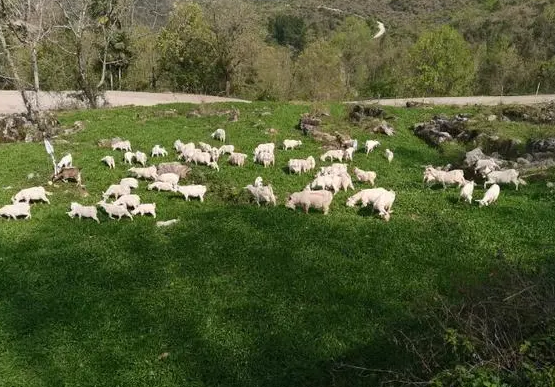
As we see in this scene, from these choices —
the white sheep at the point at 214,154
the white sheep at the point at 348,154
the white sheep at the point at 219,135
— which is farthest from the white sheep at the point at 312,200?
the white sheep at the point at 219,135

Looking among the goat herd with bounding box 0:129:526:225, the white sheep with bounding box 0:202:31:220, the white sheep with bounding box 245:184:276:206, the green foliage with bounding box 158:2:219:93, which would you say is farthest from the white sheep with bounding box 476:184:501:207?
the green foliage with bounding box 158:2:219:93

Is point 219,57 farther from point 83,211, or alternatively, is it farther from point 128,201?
point 83,211

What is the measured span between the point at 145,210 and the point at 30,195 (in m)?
4.25

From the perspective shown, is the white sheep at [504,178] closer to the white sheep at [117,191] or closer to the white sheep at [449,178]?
the white sheep at [449,178]

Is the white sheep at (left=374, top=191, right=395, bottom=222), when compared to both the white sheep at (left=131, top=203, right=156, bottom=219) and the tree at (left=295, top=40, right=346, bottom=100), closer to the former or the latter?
the white sheep at (left=131, top=203, right=156, bottom=219)

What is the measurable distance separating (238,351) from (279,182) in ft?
34.7

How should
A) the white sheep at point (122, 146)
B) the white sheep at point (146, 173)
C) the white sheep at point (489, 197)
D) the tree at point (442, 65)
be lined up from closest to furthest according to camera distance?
the white sheep at point (489, 197) < the white sheep at point (146, 173) < the white sheep at point (122, 146) < the tree at point (442, 65)

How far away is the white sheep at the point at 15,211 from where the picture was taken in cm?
1605

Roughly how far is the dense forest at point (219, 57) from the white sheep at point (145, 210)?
17.1 metres

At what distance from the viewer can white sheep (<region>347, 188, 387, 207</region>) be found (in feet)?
A: 54.3

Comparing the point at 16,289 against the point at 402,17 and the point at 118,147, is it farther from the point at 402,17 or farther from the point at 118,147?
the point at 402,17

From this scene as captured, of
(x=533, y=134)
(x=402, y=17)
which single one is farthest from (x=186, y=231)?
(x=402, y=17)

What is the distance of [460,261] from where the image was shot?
13.2 m

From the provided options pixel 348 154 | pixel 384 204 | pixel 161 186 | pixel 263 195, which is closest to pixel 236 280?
pixel 263 195
